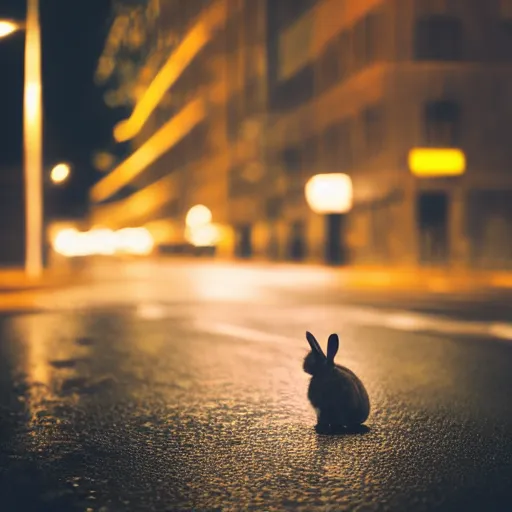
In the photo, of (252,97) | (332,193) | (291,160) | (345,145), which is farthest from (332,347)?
(252,97)

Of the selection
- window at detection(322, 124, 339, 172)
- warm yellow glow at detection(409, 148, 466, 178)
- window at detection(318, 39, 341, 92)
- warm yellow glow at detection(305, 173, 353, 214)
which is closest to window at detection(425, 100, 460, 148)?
warm yellow glow at detection(409, 148, 466, 178)

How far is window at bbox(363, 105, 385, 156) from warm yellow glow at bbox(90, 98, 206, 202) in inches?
626

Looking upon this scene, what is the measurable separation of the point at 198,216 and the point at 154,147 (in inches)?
1428

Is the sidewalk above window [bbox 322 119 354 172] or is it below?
below

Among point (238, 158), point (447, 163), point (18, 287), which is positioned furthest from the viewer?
point (238, 158)

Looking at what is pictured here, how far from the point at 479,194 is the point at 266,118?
72.0ft

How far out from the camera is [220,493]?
4.57 metres

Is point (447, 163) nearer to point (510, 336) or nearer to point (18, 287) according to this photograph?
point (18, 287)

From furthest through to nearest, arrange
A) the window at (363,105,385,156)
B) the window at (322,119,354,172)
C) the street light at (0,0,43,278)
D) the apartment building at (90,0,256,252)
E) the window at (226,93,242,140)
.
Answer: the window at (226,93,242,140)
the window at (322,119,354,172)
the window at (363,105,385,156)
the apartment building at (90,0,256,252)
the street light at (0,0,43,278)

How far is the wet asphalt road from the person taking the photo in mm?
4605

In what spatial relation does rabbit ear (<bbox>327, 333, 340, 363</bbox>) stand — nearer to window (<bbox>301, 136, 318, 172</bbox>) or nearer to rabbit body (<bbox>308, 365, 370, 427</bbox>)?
rabbit body (<bbox>308, 365, 370, 427</bbox>)

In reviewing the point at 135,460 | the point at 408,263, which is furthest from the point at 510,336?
the point at 408,263

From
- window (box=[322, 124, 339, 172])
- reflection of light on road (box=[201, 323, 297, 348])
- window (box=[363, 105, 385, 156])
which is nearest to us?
reflection of light on road (box=[201, 323, 297, 348])

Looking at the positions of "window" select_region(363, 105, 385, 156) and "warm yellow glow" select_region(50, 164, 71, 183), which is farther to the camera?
"window" select_region(363, 105, 385, 156)
